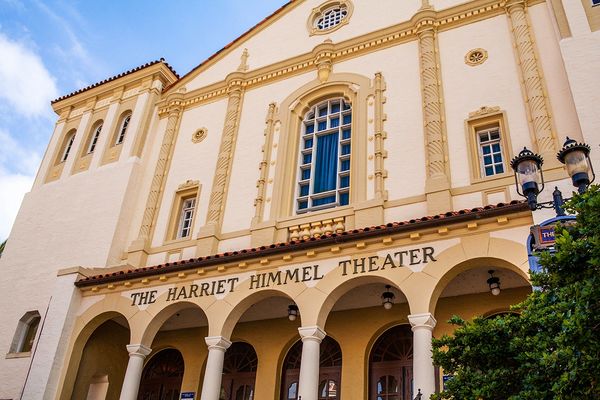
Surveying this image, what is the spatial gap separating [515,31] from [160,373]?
13221 millimetres

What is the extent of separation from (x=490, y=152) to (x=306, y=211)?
4812 millimetres

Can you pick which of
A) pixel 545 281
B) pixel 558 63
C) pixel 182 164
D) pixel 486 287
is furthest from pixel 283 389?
pixel 558 63

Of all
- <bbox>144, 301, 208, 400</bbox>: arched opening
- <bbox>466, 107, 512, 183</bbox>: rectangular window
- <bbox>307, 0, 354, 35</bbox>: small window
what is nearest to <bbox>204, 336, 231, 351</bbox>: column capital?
<bbox>144, 301, 208, 400</bbox>: arched opening

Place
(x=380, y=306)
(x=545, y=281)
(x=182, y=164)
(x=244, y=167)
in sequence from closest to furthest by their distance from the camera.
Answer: (x=545, y=281) → (x=380, y=306) → (x=244, y=167) → (x=182, y=164)

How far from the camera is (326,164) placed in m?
15.8

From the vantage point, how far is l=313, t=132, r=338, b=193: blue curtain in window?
1534 centimetres

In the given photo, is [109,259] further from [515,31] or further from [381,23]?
[515,31]

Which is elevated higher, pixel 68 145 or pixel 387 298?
pixel 68 145

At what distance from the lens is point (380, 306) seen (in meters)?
13.4

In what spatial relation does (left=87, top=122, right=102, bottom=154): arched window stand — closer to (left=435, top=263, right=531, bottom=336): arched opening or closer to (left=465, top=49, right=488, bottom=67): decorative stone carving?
(left=465, top=49, right=488, bottom=67): decorative stone carving

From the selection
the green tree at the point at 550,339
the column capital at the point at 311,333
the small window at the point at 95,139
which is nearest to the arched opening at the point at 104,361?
the column capital at the point at 311,333

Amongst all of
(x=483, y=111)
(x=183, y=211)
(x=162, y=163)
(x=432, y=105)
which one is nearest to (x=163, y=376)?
(x=183, y=211)

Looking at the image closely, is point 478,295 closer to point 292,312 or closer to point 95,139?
point 292,312

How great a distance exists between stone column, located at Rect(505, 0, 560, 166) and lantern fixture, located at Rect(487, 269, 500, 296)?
2.58m
